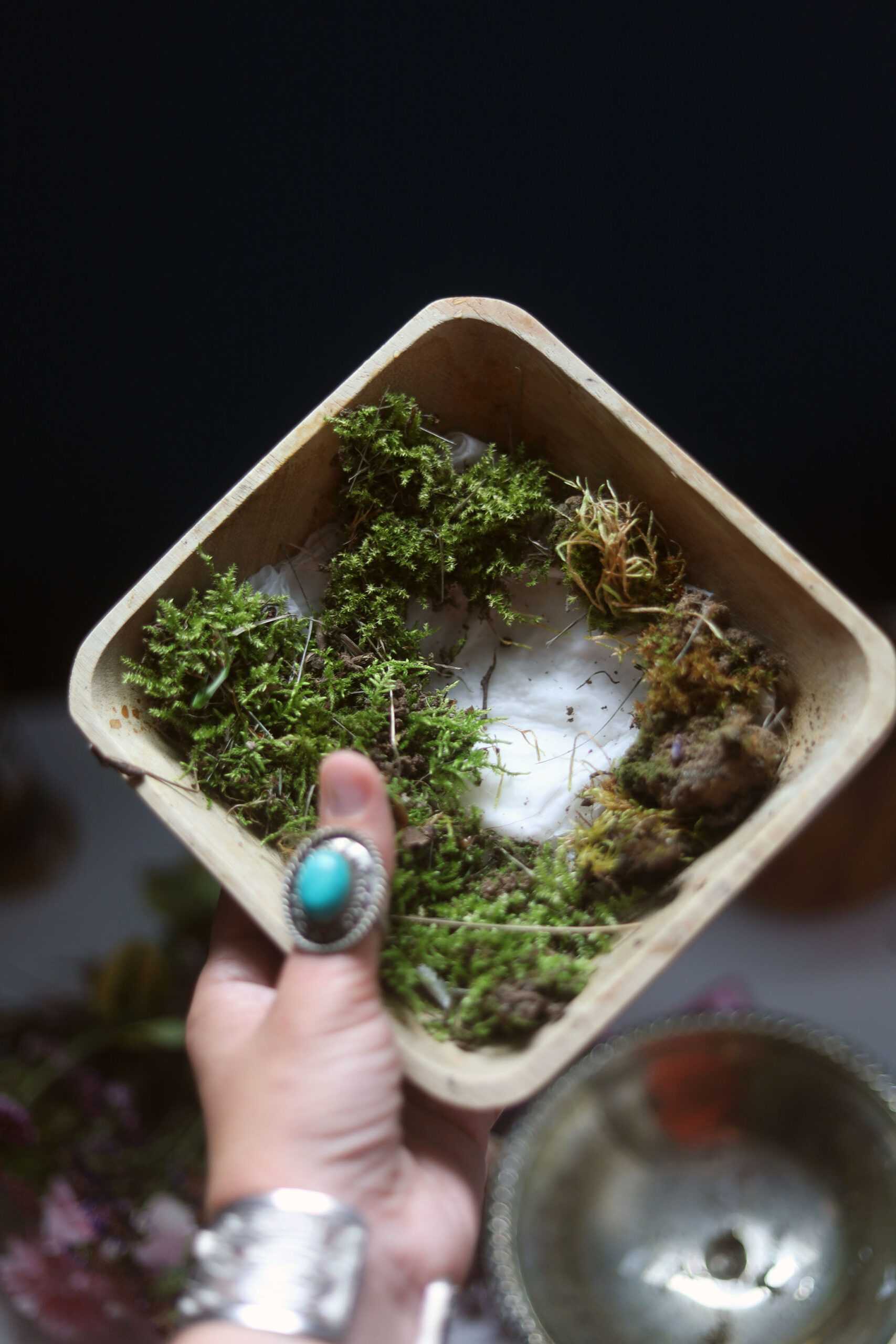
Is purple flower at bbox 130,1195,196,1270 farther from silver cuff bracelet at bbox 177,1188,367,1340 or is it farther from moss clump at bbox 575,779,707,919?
moss clump at bbox 575,779,707,919

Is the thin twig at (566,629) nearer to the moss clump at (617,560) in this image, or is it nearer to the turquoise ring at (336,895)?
the moss clump at (617,560)

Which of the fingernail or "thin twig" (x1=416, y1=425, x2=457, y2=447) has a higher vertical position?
"thin twig" (x1=416, y1=425, x2=457, y2=447)

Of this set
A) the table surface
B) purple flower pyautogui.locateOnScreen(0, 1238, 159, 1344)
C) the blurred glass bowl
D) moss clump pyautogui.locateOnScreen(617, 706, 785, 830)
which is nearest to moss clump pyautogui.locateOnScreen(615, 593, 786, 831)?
moss clump pyautogui.locateOnScreen(617, 706, 785, 830)

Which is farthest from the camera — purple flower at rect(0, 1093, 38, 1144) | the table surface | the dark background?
the table surface

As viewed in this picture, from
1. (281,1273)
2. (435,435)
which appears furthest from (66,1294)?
(435,435)

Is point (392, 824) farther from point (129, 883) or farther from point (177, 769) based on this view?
point (129, 883)

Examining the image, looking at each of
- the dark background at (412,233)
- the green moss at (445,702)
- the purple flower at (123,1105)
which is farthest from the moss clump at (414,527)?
the purple flower at (123,1105)

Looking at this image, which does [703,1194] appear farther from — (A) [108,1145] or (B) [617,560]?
(B) [617,560]
